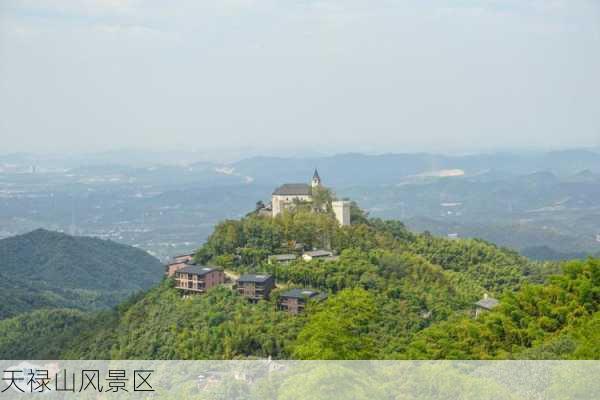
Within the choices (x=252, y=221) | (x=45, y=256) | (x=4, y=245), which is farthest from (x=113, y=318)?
(x=4, y=245)

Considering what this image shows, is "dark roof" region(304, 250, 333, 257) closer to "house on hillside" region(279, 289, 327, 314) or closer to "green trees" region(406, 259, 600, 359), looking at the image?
"house on hillside" region(279, 289, 327, 314)

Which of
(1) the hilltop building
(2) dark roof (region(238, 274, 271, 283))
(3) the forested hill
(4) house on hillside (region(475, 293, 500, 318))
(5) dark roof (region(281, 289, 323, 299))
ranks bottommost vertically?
(3) the forested hill

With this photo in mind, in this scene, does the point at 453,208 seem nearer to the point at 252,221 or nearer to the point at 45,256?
the point at 45,256

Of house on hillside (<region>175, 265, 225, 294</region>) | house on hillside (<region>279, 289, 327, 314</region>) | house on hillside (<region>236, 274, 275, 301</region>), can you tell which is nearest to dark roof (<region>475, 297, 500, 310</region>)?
house on hillside (<region>279, 289, 327, 314</region>)

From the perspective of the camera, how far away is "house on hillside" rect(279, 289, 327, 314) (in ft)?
33.7

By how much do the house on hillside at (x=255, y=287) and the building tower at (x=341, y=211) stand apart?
4.16 metres

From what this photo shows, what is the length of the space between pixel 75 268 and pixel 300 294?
23.5 meters

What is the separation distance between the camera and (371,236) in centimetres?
1423

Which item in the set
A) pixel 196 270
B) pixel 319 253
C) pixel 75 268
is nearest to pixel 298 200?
pixel 319 253

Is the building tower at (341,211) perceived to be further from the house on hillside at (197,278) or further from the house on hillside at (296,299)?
the house on hillside at (296,299)

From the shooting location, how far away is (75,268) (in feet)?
104

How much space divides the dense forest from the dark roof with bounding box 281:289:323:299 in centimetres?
23

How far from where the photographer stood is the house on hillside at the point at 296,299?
10.3 metres

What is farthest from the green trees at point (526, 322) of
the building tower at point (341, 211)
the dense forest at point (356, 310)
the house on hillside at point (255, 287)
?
the building tower at point (341, 211)
